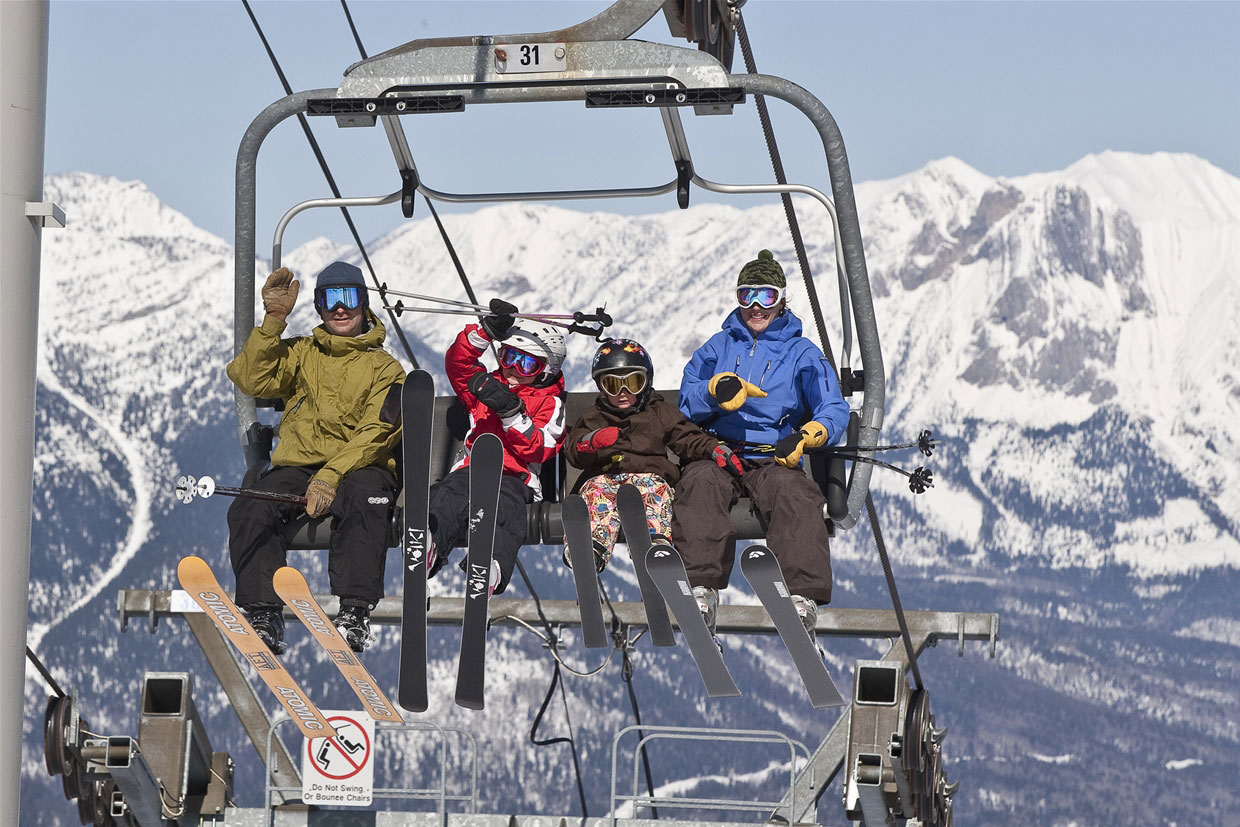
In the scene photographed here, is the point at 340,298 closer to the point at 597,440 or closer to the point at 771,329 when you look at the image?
the point at 597,440

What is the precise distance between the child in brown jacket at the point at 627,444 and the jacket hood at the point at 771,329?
394 mm

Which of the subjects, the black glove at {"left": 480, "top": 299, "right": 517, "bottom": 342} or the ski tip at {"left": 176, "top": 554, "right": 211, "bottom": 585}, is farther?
the black glove at {"left": 480, "top": 299, "right": 517, "bottom": 342}

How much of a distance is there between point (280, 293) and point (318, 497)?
29.9 inches

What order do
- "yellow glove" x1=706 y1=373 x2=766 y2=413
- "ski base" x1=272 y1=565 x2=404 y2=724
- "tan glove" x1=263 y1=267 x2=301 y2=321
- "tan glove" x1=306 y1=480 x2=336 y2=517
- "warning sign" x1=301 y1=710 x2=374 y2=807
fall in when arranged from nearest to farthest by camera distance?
"ski base" x1=272 y1=565 x2=404 y2=724 < "tan glove" x1=306 y1=480 x2=336 y2=517 < "tan glove" x1=263 y1=267 x2=301 y2=321 < "yellow glove" x1=706 y1=373 x2=766 y2=413 < "warning sign" x1=301 y1=710 x2=374 y2=807

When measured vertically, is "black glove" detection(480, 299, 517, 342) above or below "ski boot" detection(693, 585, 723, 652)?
above

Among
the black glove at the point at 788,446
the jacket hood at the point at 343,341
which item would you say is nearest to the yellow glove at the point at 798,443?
the black glove at the point at 788,446

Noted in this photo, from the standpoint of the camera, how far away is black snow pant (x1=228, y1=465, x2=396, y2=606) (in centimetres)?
716

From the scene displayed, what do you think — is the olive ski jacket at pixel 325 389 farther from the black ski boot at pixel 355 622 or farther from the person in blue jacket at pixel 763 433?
the person in blue jacket at pixel 763 433

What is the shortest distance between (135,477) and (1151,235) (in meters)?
94.6

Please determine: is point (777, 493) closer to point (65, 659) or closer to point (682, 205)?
point (682, 205)

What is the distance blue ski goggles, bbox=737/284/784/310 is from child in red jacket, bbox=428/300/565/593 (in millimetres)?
722

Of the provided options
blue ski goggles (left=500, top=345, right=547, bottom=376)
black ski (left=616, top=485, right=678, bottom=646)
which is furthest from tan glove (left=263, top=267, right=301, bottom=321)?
black ski (left=616, top=485, right=678, bottom=646)

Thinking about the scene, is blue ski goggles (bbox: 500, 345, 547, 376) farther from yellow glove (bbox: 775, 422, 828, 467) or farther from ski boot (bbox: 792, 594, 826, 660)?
ski boot (bbox: 792, 594, 826, 660)

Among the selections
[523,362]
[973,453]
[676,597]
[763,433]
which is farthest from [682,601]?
[973,453]
